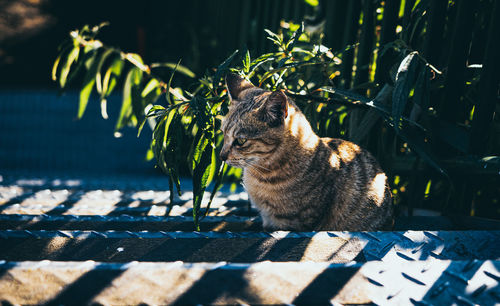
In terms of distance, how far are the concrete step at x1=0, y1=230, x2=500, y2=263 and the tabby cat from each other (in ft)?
1.23

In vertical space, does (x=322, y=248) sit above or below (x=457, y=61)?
below

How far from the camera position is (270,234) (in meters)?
1.00

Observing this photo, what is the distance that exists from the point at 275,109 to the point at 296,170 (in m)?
0.25

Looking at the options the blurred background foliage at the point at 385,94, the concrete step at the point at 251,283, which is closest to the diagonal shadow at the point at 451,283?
the concrete step at the point at 251,283

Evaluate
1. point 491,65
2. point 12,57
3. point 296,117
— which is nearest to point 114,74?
point 296,117

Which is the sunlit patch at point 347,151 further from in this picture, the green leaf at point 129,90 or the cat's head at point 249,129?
the green leaf at point 129,90

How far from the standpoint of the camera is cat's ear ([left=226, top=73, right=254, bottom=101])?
1481mm

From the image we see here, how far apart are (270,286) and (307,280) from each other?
0.08m

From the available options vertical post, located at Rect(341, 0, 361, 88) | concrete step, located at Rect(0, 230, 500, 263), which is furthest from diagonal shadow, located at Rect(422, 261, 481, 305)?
vertical post, located at Rect(341, 0, 361, 88)

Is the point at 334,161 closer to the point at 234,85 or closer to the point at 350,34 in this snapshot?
the point at 234,85

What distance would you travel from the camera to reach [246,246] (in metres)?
0.93

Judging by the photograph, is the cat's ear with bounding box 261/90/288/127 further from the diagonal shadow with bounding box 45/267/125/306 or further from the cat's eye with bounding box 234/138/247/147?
the diagonal shadow with bounding box 45/267/125/306

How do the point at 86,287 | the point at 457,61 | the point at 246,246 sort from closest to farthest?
the point at 86,287 < the point at 246,246 < the point at 457,61

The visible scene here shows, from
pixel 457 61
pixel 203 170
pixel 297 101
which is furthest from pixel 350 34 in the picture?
pixel 203 170
